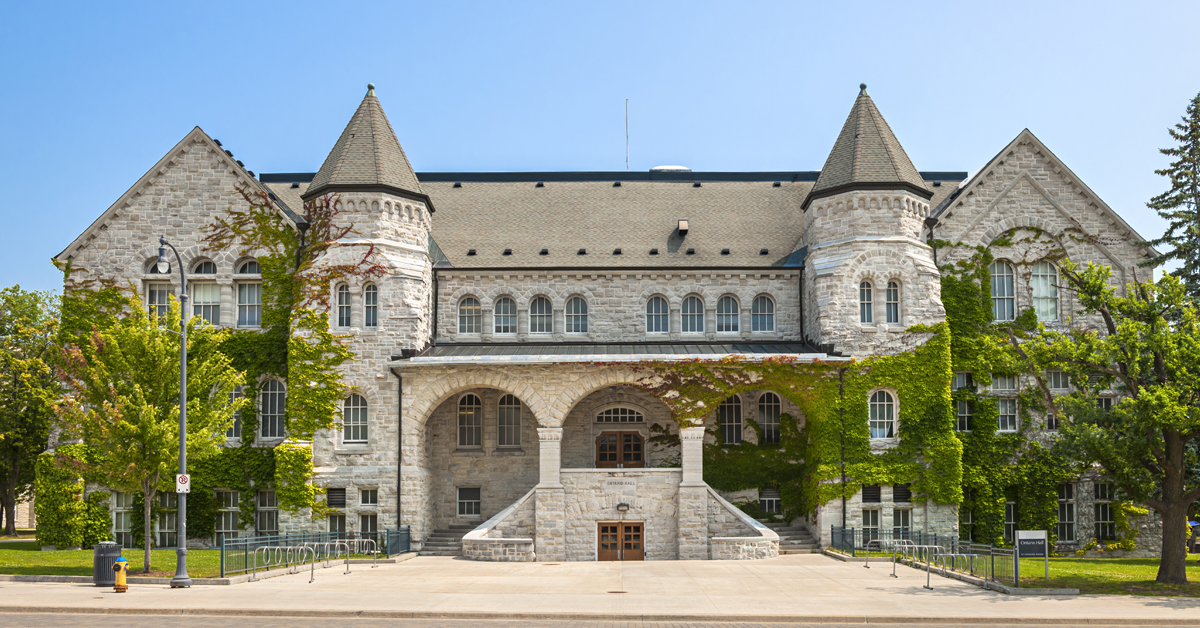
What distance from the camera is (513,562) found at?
30.2 meters

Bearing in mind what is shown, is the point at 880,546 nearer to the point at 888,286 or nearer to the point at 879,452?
the point at 879,452

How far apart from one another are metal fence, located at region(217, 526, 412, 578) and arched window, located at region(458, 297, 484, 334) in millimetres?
8181

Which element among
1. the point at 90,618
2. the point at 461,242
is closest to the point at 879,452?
the point at 461,242

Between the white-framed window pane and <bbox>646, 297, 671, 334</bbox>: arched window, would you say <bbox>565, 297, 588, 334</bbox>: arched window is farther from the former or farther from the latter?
the white-framed window pane

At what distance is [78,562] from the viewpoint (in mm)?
27156

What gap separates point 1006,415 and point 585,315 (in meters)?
16.3

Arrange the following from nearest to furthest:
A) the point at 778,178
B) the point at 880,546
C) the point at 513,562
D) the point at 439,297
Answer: the point at 513,562 → the point at 880,546 → the point at 439,297 → the point at 778,178

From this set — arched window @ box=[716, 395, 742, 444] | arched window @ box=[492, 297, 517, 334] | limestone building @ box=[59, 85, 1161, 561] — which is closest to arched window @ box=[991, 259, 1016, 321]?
limestone building @ box=[59, 85, 1161, 561]

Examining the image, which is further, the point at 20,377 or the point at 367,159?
the point at 20,377

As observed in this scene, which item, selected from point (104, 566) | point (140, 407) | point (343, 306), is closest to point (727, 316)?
point (343, 306)

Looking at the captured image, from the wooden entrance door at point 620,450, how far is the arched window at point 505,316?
5580 millimetres

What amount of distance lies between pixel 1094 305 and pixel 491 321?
846 inches

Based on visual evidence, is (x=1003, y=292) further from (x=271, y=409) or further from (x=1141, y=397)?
(x=271, y=409)

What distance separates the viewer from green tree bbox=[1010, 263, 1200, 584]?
877 inches
